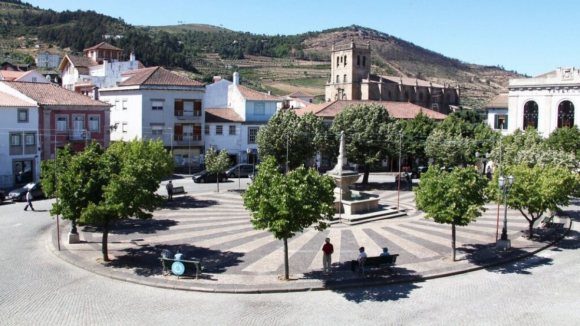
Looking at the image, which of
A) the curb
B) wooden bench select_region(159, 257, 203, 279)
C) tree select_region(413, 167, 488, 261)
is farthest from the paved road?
tree select_region(413, 167, 488, 261)

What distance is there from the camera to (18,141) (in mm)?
43094

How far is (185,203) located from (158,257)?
13635 mm

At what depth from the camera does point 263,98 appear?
59.8 meters

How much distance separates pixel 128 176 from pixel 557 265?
57.6 feet

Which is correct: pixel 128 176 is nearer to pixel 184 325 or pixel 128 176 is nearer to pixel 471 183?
pixel 184 325

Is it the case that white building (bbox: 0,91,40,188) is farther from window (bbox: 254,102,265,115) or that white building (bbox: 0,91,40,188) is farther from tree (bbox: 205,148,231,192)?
window (bbox: 254,102,265,115)

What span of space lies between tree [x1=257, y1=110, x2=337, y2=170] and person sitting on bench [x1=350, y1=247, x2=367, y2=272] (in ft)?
64.4

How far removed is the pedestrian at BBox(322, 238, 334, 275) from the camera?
1942 centimetres

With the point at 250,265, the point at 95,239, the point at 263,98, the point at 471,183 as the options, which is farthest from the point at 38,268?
the point at 263,98

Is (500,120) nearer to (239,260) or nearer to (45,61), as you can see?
(239,260)

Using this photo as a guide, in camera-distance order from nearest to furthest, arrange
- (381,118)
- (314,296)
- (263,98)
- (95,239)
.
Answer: (314,296) < (95,239) < (381,118) < (263,98)

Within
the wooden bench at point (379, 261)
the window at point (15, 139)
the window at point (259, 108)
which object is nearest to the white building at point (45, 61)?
the window at point (259, 108)

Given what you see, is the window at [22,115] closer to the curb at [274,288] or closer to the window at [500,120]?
the curb at [274,288]

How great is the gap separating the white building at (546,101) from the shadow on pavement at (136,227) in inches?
1499
